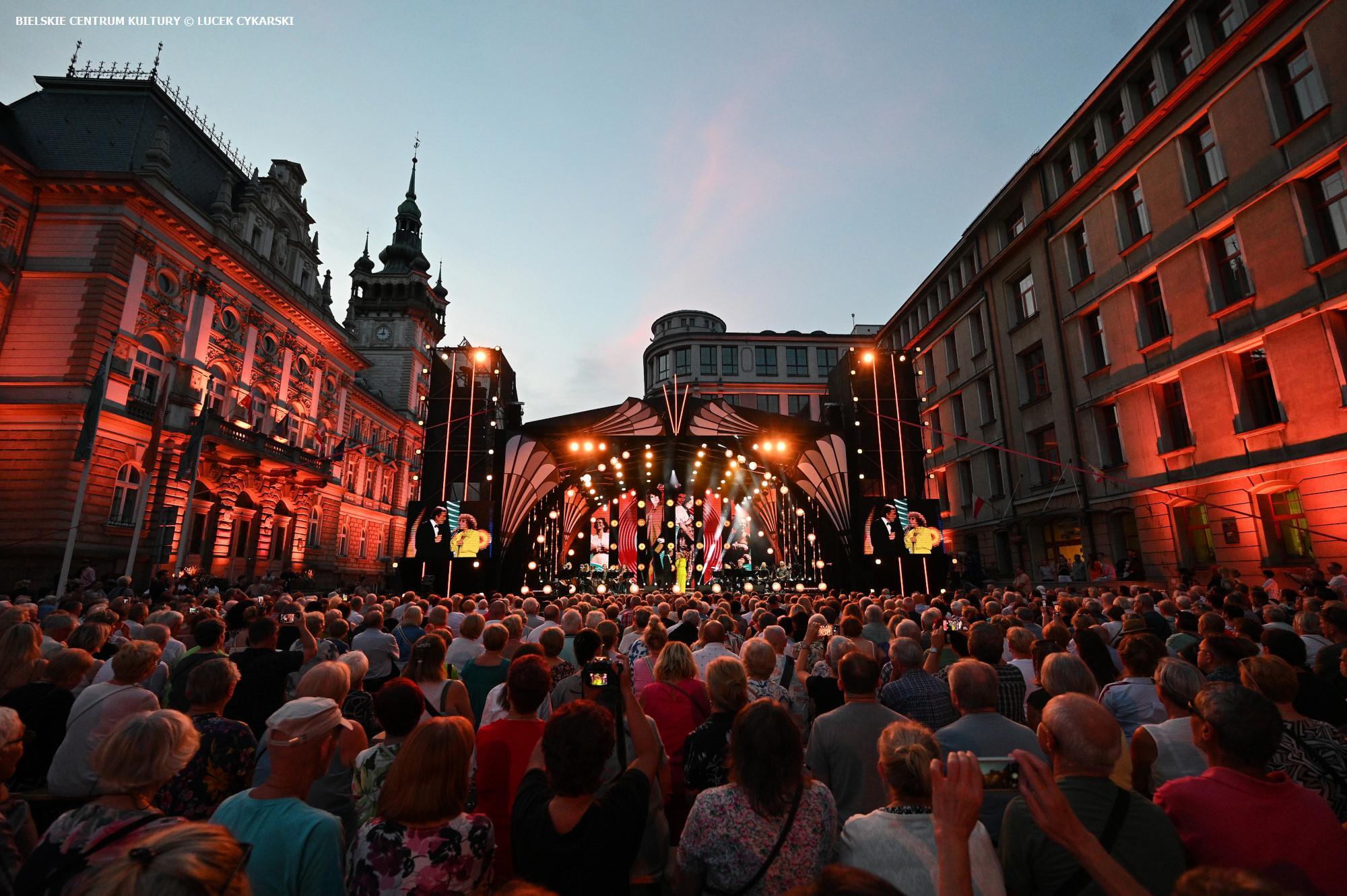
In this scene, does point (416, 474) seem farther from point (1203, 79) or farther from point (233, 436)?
point (1203, 79)

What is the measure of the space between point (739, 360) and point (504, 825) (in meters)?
50.3

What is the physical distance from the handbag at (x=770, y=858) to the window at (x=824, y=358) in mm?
51159

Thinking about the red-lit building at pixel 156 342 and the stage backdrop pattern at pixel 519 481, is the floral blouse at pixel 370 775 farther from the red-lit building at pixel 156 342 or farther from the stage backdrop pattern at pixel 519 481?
the red-lit building at pixel 156 342

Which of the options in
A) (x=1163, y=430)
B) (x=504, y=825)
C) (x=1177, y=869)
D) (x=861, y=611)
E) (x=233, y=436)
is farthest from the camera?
(x=233, y=436)

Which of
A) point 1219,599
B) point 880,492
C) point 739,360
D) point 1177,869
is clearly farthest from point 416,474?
point 1177,869

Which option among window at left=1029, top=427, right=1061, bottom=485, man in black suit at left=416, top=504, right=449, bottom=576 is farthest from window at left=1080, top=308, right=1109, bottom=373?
man in black suit at left=416, top=504, right=449, bottom=576

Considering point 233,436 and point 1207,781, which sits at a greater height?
point 233,436

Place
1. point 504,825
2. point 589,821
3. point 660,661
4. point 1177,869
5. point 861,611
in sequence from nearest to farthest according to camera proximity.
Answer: point 1177,869, point 589,821, point 504,825, point 660,661, point 861,611

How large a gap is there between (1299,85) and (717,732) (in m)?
21.6

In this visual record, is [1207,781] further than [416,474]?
No

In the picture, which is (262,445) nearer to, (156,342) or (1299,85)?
(156,342)

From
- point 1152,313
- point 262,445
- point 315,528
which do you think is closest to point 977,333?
point 1152,313

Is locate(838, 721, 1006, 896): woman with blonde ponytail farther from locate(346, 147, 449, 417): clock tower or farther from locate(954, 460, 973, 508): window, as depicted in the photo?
locate(346, 147, 449, 417): clock tower

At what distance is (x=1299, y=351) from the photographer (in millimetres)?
14375
